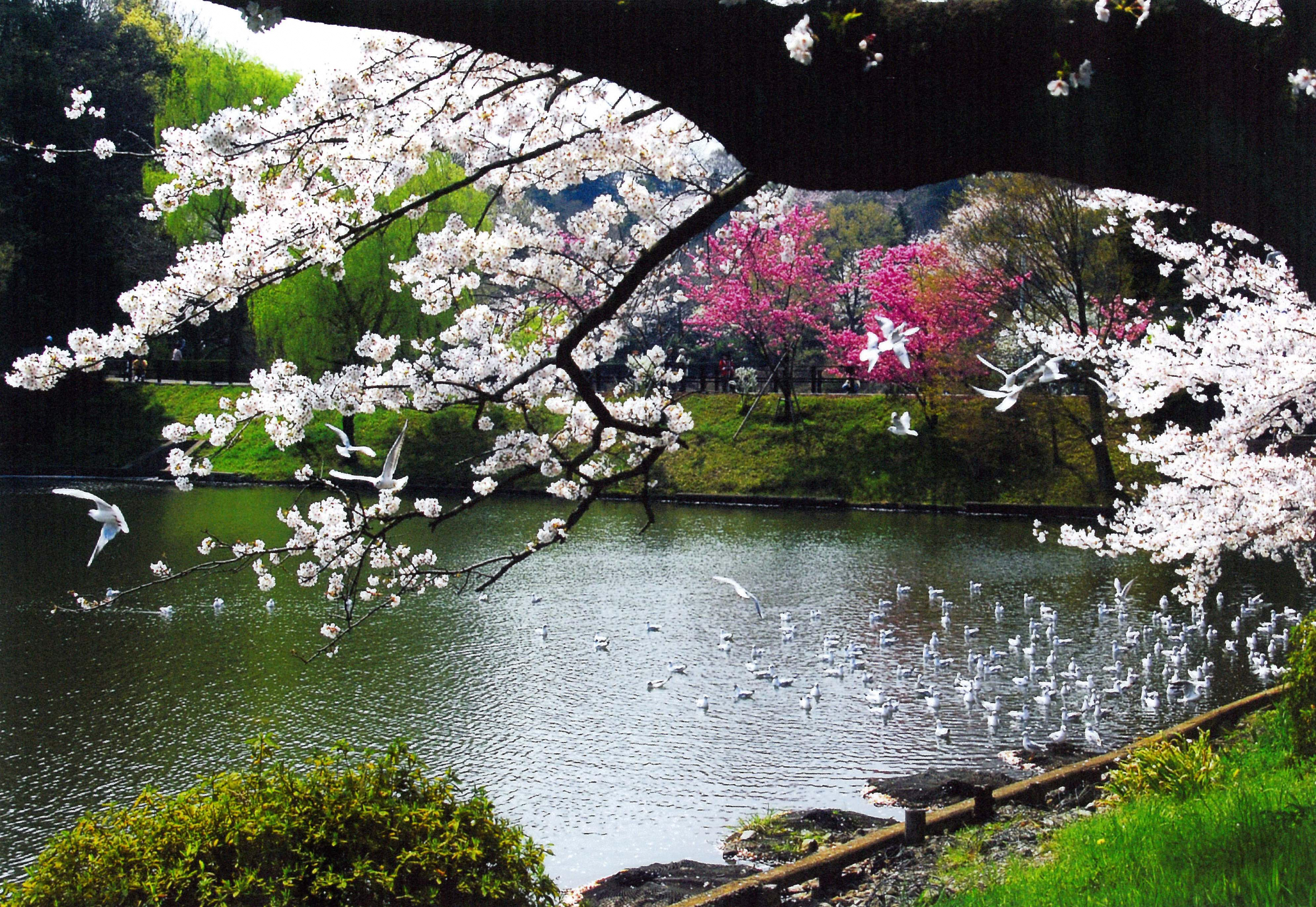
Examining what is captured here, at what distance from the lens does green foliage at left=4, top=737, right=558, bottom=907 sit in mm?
2760

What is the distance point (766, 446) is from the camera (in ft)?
85.1

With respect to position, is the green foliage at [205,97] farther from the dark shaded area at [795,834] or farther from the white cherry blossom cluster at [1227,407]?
the dark shaded area at [795,834]

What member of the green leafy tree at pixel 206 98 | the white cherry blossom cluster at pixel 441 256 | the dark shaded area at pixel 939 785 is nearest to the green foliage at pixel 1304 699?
the dark shaded area at pixel 939 785

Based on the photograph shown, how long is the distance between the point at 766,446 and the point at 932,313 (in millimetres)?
5238

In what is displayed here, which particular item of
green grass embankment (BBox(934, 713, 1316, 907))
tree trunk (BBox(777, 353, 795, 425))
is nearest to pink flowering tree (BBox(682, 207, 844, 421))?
tree trunk (BBox(777, 353, 795, 425))

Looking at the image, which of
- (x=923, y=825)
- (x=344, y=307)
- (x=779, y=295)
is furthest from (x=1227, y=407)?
(x=344, y=307)

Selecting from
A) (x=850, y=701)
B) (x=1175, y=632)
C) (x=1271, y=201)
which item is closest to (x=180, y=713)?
(x=850, y=701)

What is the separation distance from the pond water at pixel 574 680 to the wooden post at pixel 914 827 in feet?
4.62

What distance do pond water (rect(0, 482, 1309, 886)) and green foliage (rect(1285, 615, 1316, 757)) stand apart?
2.72m

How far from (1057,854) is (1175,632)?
322 inches

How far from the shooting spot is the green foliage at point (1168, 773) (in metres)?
4.92

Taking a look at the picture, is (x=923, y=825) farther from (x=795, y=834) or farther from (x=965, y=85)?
(x=965, y=85)

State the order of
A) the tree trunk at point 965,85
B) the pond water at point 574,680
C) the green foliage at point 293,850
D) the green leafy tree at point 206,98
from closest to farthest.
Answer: the tree trunk at point 965,85
the green foliage at point 293,850
the pond water at point 574,680
the green leafy tree at point 206,98

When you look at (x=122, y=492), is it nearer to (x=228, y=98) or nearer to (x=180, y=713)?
(x=228, y=98)
